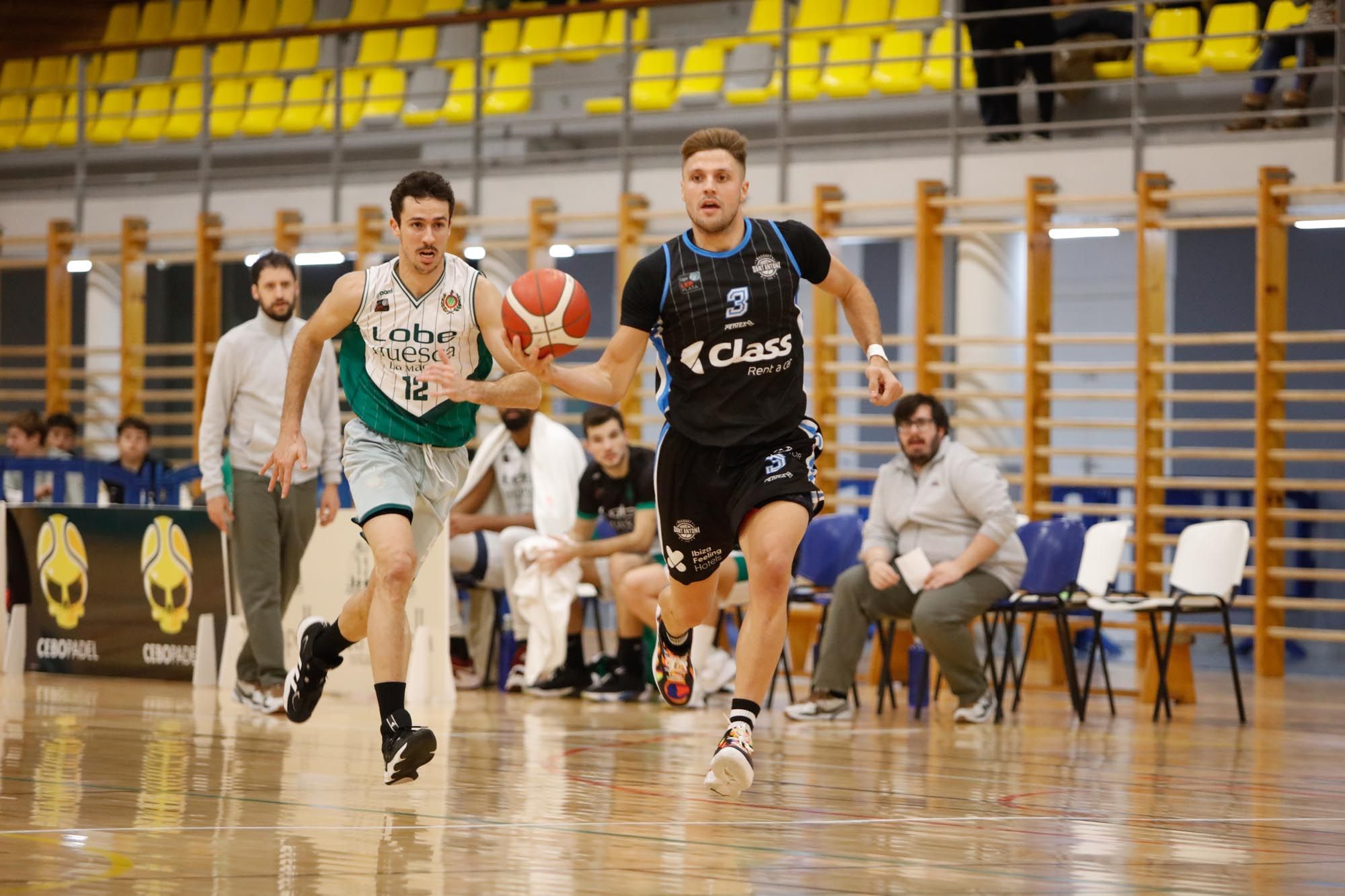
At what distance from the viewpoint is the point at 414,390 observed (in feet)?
15.0

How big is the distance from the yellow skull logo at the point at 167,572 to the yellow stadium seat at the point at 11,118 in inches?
342

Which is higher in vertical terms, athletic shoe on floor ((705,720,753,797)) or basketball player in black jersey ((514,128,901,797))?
basketball player in black jersey ((514,128,901,797))

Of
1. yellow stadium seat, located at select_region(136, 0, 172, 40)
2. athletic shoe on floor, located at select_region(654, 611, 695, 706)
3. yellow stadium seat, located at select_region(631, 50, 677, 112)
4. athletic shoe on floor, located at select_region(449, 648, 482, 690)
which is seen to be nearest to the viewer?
athletic shoe on floor, located at select_region(654, 611, 695, 706)

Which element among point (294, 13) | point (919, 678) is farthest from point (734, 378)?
point (294, 13)

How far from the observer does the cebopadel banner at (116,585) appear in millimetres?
7898

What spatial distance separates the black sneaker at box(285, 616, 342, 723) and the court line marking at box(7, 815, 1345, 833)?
1.16 metres

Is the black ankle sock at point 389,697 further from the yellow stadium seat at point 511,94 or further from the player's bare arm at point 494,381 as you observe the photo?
the yellow stadium seat at point 511,94

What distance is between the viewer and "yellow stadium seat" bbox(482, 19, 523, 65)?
14.1 meters

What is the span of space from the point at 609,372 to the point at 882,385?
2.29 feet

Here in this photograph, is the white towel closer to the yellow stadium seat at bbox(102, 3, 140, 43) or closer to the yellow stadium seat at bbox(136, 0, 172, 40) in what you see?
the yellow stadium seat at bbox(136, 0, 172, 40)

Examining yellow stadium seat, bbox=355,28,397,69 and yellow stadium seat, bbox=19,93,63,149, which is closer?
yellow stadium seat, bbox=355,28,397,69

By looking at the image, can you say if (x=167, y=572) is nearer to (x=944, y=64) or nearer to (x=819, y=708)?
(x=819, y=708)

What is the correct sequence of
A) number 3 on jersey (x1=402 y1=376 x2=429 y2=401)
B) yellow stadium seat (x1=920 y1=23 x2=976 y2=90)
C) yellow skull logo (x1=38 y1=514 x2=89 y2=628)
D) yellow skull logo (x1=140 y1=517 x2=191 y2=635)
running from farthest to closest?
1. yellow stadium seat (x1=920 y1=23 x2=976 y2=90)
2. yellow skull logo (x1=38 y1=514 x2=89 y2=628)
3. yellow skull logo (x1=140 y1=517 x2=191 y2=635)
4. number 3 on jersey (x1=402 y1=376 x2=429 y2=401)

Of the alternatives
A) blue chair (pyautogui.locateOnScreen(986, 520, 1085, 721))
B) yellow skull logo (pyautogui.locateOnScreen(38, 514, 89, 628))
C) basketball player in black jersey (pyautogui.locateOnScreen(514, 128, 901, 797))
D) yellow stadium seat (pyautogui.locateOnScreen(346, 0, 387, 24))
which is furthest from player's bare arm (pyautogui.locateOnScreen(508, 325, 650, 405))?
yellow stadium seat (pyautogui.locateOnScreen(346, 0, 387, 24))
